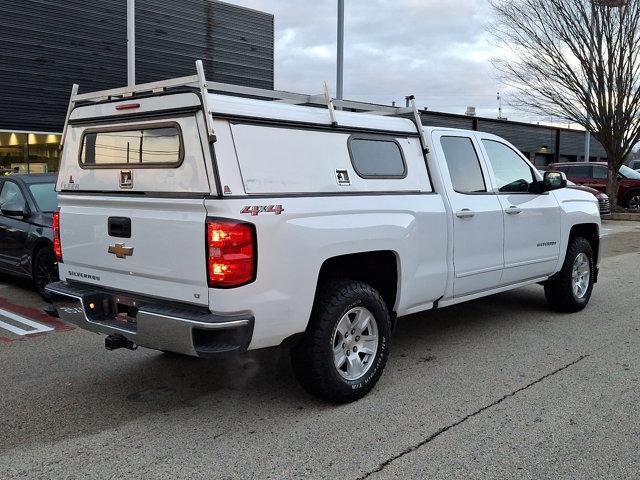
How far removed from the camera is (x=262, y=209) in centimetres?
368

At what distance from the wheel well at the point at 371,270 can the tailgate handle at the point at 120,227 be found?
50.2 inches

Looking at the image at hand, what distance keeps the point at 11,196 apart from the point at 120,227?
16.1 feet

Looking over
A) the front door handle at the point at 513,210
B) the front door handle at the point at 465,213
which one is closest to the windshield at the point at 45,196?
the front door handle at the point at 465,213

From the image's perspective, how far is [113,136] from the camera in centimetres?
436

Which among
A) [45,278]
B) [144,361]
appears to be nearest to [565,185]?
[144,361]

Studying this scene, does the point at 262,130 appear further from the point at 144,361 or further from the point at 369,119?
the point at 144,361

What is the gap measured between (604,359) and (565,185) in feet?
6.27

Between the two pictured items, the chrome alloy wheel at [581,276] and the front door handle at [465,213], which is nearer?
the front door handle at [465,213]

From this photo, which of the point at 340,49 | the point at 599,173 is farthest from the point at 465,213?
the point at 599,173

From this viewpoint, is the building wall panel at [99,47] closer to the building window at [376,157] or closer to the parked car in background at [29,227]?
the parked car in background at [29,227]

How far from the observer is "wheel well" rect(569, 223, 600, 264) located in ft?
23.3

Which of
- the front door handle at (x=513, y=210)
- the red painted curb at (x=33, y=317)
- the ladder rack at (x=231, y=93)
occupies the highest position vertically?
the ladder rack at (x=231, y=93)

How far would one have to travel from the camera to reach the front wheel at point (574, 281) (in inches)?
266

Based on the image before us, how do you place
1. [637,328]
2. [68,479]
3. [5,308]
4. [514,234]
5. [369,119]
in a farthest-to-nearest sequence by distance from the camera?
[5,308] → [637,328] → [514,234] → [369,119] → [68,479]
